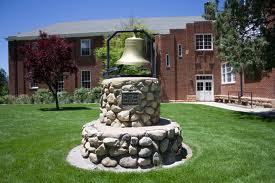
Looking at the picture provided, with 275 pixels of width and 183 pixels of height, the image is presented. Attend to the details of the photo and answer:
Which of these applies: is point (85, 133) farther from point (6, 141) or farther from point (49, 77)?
point (49, 77)

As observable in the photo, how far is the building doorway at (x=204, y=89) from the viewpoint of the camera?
3338cm

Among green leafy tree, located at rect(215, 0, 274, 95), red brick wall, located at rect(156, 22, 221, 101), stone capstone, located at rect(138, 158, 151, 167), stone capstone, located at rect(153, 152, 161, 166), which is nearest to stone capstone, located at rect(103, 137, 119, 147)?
stone capstone, located at rect(138, 158, 151, 167)

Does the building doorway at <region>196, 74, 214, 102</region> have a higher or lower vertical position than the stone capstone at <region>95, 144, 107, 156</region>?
higher

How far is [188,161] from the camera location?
805 centimetres

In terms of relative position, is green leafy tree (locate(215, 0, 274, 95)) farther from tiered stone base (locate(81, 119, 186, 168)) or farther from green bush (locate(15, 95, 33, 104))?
green bush (locate(15, 95, 33, 104))

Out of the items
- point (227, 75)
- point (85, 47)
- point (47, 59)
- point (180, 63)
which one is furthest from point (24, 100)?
point (227, 75)

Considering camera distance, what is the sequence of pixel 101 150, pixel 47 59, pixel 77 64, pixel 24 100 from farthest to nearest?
pixel 77 64 < pixel 24 100 < pixel 47 59 < pixel 101 150

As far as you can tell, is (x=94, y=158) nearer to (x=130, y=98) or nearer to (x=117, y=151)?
(x=117, y=151)

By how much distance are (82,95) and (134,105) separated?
2533 centimetres

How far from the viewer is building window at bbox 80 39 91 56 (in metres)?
37.2

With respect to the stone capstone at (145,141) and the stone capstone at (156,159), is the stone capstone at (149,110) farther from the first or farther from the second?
the stone capstone at (156,159)

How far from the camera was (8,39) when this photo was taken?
38.3m

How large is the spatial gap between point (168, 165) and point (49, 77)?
56.3 feet

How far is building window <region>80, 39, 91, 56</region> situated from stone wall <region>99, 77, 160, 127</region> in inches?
1140
